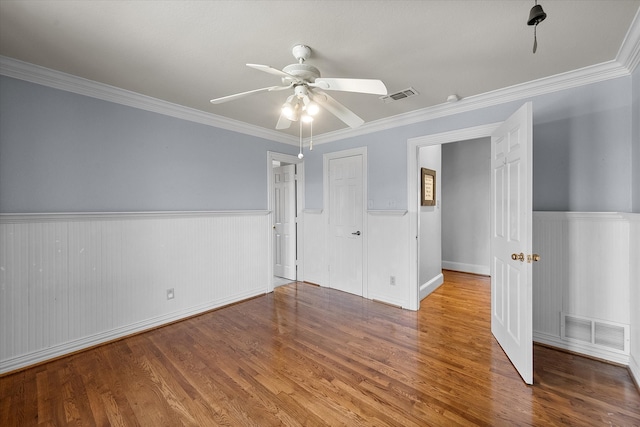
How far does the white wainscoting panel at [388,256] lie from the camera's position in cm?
356

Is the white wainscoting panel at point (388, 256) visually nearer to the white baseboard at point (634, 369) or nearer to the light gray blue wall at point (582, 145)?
the light gray blue wall at point (582, 145)

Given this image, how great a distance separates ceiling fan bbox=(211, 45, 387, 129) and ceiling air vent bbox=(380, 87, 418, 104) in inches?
35.7

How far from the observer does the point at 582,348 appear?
2.40m

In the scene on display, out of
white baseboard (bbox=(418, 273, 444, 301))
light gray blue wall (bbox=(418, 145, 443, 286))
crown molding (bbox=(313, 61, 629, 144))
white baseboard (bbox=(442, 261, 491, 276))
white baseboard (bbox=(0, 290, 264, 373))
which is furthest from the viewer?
white baseboard (bbox=(442, 261, 491, 276))

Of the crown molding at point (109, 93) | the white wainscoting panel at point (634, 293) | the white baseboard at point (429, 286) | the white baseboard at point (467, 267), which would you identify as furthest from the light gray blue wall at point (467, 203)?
the crown molding at point (109, 93)

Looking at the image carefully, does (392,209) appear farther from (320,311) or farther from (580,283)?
(580,283)

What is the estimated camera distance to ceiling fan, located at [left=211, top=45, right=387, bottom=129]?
5.67 ft

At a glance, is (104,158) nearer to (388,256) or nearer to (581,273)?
(388,256)

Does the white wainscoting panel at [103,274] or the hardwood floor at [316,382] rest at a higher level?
the white wainscoting panel at [103,274]

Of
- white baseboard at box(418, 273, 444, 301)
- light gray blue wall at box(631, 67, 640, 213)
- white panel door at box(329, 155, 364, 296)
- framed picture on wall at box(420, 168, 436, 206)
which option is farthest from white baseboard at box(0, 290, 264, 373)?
light gray blue wall at box(631, 67, 640, 213)

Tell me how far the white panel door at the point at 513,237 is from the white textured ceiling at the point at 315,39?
0.55m

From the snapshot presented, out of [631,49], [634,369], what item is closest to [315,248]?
[634,369]

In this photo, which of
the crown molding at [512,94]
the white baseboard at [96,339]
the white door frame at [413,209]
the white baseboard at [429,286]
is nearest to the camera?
the white baseboard at [96,339]

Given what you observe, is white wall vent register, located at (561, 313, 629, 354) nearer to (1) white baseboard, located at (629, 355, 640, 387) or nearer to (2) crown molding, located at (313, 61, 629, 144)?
(1) white baseboard, located at (629, 355, 640, 387)
